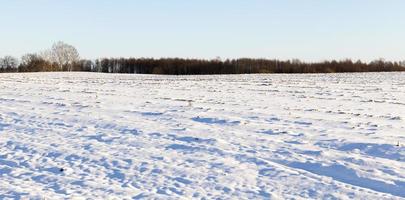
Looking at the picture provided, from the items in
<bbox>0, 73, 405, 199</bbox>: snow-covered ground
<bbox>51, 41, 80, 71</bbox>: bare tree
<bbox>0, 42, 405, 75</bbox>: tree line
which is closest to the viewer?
<bbox>0, 73, 405, 199</bbox>: snow-covered ground

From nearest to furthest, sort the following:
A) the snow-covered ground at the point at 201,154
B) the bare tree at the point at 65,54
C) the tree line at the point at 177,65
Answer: the snow-covered ground at the point at 201,154 → the tree line at the point at 177,65 → the bare tree at the point at 65,54

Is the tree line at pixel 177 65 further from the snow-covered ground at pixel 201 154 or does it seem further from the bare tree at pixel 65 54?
the snow-covered ground at pixel 201 154

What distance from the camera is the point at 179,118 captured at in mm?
14406

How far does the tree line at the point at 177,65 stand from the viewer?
80688mm

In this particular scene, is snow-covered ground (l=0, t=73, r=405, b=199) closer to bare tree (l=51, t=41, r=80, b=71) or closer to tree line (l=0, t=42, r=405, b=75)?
tree line (l=0, t=42, r=405, b=75)

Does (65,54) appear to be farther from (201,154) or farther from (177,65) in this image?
(201,154)

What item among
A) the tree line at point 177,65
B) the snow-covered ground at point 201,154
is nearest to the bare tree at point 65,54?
the tree line at point 177,65

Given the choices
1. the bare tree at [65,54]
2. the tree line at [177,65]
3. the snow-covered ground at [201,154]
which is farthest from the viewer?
the bare tree at [65,54]

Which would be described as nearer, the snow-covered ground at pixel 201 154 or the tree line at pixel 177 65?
the snow-covered ground at pixel 201 154

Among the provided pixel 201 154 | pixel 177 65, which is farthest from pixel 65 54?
pixel 201 154

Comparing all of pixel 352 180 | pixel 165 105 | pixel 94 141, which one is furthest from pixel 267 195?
pixel 165 105

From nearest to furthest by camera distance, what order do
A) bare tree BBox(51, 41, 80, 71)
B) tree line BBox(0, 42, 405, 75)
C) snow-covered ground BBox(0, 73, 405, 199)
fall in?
1. snow-covered ground BBox(0, 73, 405, 199)
2. tree line BBox(0, 42, 405, 75)
3. bare tree BBox(51, 41, 80, 71)

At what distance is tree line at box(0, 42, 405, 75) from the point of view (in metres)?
80.7

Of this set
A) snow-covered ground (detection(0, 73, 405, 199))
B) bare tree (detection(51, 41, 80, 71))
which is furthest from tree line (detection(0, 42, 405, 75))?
snow-covered ground (detection(0, 73, 405, 199))
